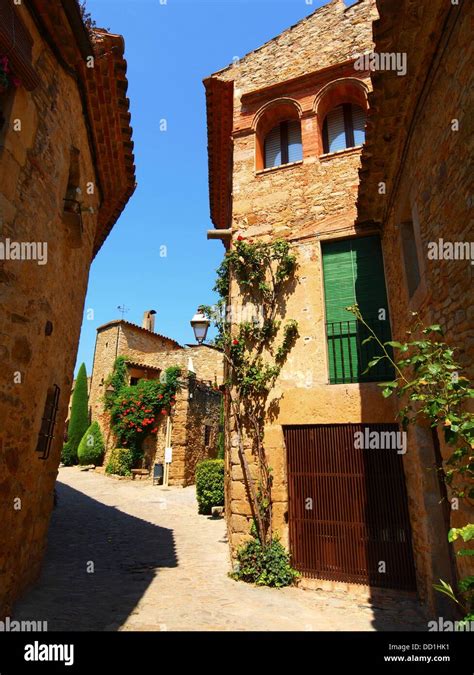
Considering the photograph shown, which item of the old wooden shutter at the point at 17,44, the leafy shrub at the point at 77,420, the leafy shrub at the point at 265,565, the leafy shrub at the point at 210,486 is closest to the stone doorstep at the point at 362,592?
the leafy shrub at the point at 265,565

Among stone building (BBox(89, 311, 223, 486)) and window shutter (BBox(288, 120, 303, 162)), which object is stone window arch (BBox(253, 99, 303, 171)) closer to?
window shutter (BBox(288, 120, 303, 162))

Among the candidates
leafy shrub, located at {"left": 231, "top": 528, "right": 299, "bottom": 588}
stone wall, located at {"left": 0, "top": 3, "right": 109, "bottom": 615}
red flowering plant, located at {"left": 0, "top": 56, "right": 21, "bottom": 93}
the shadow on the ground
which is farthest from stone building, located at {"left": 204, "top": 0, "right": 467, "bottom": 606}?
Answer: red flowering plant, located at {"left": 0, "top": 56, "right": 21, "bottom": 93}

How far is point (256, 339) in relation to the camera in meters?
7.06

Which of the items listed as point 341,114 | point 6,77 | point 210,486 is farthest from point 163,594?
point 341,114

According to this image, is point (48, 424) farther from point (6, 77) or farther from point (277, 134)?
point (277, 134)

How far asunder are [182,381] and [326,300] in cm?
1282

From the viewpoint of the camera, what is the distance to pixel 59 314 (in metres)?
5.34

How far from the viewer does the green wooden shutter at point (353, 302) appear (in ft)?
21.0

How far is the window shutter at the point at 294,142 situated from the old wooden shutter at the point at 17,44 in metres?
5.25

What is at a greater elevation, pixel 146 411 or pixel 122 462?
pixel 146 411

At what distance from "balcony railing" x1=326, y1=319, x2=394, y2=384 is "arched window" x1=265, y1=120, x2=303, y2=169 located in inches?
150

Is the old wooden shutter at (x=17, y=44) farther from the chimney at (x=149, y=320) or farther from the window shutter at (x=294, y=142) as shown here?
the chimney at (x=149, y=320)

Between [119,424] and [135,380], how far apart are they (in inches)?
151

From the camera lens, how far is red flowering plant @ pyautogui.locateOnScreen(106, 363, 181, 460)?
18547 mm
